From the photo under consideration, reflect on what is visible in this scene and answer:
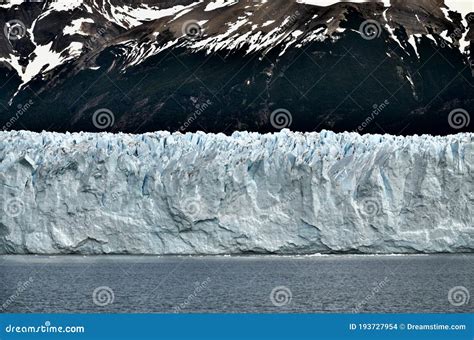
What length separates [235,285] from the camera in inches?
1040

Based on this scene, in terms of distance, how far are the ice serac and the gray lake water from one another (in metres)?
0.87

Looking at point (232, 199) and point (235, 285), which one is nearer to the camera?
point (235, 285)

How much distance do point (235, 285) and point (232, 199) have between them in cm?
238

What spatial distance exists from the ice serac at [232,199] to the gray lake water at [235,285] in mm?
870

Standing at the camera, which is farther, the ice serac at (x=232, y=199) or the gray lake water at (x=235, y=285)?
the ice serac at (x=232, y=199)

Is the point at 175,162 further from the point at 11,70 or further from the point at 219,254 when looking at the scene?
the point at 11,70

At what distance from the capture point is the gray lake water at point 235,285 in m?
22.9

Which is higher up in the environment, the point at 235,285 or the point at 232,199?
the point at 232,199

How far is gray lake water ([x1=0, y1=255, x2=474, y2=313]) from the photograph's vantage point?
75.0 feet

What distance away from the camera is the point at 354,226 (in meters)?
27.4

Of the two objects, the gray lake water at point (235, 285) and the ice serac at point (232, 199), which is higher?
the ice serac at point (232, 199)

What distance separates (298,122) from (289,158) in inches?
1256

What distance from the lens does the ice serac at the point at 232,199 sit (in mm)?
27203

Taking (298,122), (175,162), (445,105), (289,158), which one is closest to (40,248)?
(175,162)
